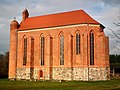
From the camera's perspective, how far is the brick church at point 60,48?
4406 centimetres

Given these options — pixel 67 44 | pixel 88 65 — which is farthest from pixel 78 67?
pixel 67 44

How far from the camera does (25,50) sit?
5094cm

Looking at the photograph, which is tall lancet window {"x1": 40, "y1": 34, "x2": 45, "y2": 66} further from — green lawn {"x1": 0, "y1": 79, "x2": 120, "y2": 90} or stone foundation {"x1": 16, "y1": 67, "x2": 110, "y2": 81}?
green lawn {"x1": 0, "y1": 79, "x2": 120, "y2": 90}

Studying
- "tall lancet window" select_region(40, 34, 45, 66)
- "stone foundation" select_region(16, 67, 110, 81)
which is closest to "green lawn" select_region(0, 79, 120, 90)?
"stone foundation" select_region(16, 67, 110, 81)

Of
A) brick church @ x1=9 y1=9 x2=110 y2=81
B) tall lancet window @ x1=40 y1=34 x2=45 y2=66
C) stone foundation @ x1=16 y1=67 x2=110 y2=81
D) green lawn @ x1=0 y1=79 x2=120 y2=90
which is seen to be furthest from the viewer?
tall lancet window @ x1=40 y1=34 x2=45 y2=66

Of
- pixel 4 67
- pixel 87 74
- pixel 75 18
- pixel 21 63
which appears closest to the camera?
pixel 87 74

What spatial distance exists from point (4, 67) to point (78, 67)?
3267cm

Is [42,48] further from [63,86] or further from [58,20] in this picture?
[63,86]

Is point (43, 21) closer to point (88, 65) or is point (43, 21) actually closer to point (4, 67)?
point (88, 65)

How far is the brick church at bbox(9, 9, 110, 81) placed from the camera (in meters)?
44.1

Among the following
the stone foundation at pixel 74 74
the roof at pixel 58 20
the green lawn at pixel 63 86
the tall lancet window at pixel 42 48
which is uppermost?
the roof at pixel 58 20

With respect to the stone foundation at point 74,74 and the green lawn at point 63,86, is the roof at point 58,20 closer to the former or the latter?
the stone foundation at point 74,74

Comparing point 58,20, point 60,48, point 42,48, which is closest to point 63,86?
point 60,48

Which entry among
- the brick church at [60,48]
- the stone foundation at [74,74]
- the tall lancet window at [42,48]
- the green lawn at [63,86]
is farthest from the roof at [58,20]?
the green lawn at [63,86]
